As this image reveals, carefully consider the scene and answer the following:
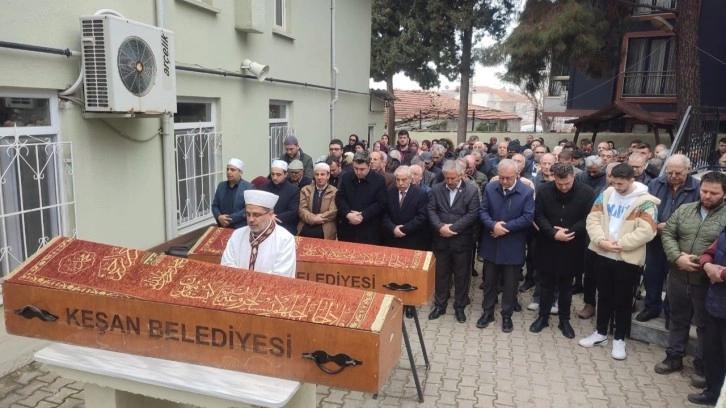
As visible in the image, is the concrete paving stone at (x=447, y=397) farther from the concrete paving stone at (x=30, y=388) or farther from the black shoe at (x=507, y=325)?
the concrete paving stone at (x=30, y=388)

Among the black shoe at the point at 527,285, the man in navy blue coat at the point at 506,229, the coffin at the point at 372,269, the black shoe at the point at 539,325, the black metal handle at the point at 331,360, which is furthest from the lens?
the black shoe at the point at 527,285

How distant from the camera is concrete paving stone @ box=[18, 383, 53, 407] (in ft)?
13.0

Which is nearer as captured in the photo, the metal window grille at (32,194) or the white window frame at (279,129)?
the metal window grille at (32,194)

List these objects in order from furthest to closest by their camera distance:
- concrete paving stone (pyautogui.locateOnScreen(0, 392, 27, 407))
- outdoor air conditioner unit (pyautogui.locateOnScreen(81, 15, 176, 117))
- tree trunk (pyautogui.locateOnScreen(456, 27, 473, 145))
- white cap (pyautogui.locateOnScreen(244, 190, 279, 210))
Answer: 1. tree trunk (pyautogui.locateOnScreen(456, 27, 473, 145))
2. outdoor air conditioner unit (pyautogui.locateOnScreen(81, 15, 176, 117))
3. concrete paving stone (pyautogui.locateOnScreen(0, 392, 27, 407))
4. white cap (pyautogui.locateOnScreen(244, 190, 279, 210))

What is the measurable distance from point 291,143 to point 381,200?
2.08 meters

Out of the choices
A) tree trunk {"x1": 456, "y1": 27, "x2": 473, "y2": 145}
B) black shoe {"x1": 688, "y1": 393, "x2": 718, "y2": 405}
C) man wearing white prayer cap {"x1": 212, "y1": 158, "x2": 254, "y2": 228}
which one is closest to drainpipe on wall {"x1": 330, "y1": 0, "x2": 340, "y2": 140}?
man wearing white prayer cap {"x1": 212, "y1": 158, "x2": 254, "y2": 228}

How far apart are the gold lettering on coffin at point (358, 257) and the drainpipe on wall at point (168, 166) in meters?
2.49

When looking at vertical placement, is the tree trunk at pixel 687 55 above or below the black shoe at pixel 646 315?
above

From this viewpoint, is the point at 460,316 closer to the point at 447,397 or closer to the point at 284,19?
the point at 447,397

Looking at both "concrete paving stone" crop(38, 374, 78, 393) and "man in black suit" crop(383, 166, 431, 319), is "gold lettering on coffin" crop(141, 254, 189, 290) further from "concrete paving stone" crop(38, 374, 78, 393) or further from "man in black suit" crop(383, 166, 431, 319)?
"man in black suit" crop(383, 166, 431, 319)

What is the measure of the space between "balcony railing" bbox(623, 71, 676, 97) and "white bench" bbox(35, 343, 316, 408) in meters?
20.4

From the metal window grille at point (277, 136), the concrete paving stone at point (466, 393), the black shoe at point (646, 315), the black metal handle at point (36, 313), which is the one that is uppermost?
the metal window grille at point (277, 136)

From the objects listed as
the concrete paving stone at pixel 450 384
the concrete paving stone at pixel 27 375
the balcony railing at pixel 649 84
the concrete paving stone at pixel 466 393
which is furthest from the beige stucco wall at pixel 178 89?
the balcony railing at pixel 649 84

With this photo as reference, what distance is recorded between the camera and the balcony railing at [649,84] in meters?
19.0
